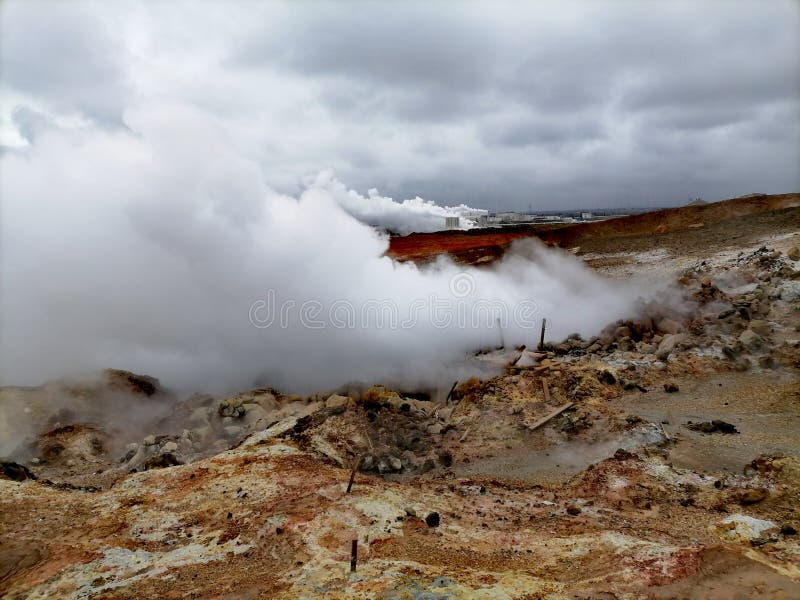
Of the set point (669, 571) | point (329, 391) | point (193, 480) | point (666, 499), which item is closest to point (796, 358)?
→ point (666, 499)

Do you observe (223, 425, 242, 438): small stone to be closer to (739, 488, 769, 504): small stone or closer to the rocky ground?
the rocky ground

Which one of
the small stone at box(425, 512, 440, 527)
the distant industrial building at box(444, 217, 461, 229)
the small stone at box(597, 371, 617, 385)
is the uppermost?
the distant industrial building at box(444, 217, 461, 229)

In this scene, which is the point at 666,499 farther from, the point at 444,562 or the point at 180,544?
the point at 180,544

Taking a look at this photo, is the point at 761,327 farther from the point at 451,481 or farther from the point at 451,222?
the point at 451,222

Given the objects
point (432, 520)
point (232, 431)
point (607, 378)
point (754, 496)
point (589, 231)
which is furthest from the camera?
point (589, 231)

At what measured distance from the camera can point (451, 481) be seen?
841cm

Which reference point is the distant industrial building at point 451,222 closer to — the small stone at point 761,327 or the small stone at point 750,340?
the small stone at point 761,327

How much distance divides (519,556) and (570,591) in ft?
3.18

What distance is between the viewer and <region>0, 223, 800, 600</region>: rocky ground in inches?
→ 212

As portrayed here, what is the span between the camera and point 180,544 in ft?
21.0

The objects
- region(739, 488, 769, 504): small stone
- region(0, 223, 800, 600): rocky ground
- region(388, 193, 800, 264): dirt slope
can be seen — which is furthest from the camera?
region(388, 193, 800, 264): dirt slope

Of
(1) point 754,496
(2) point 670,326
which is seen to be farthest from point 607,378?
(1) point 754,496

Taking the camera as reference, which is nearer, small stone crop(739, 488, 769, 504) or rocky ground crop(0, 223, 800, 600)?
rocky ground crop(0, 223, 800, 600)

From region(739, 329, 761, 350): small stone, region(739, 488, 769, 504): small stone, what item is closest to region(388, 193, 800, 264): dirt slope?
region(739, 329, 761, 350): small stone
